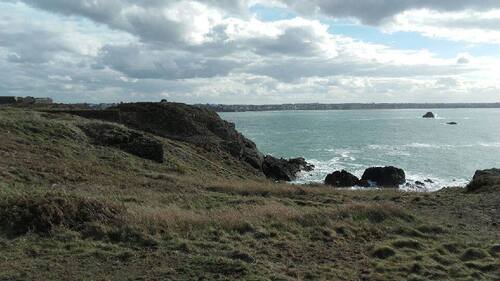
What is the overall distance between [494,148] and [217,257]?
306 ft

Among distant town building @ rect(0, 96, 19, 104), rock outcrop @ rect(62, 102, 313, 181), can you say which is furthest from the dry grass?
distant town building @ rect(0, 96, 19, 104)

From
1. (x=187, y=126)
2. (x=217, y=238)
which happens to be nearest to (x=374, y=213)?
(x=217, y=238)

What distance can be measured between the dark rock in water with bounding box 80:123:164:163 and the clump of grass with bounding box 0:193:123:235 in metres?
21.7

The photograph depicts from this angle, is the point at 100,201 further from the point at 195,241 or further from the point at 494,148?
the point at 494,148

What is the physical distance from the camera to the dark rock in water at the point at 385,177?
53000 mm

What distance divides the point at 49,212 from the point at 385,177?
150ft

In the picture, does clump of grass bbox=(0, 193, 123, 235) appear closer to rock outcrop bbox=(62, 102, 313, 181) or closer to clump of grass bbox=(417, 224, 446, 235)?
clump of grass bbox=(417, 224, 446, 235)

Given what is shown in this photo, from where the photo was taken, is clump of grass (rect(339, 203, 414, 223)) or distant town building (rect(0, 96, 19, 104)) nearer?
clump of grass (rect(339, 203, 414, 223))

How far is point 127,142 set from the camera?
3634 centimetres

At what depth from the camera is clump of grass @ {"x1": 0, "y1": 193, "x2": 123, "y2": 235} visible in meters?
12.0

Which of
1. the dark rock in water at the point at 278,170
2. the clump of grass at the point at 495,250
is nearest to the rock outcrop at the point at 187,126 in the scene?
the dark rock in water at the point at 278,170

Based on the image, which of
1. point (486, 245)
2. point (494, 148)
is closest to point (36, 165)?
point (486, 245)

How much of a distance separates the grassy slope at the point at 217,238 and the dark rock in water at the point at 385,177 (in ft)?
104

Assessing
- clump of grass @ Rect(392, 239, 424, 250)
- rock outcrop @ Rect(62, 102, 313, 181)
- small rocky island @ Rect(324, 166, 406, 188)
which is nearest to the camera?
clump of grass @ Rect(392, 239, 424, 250)
